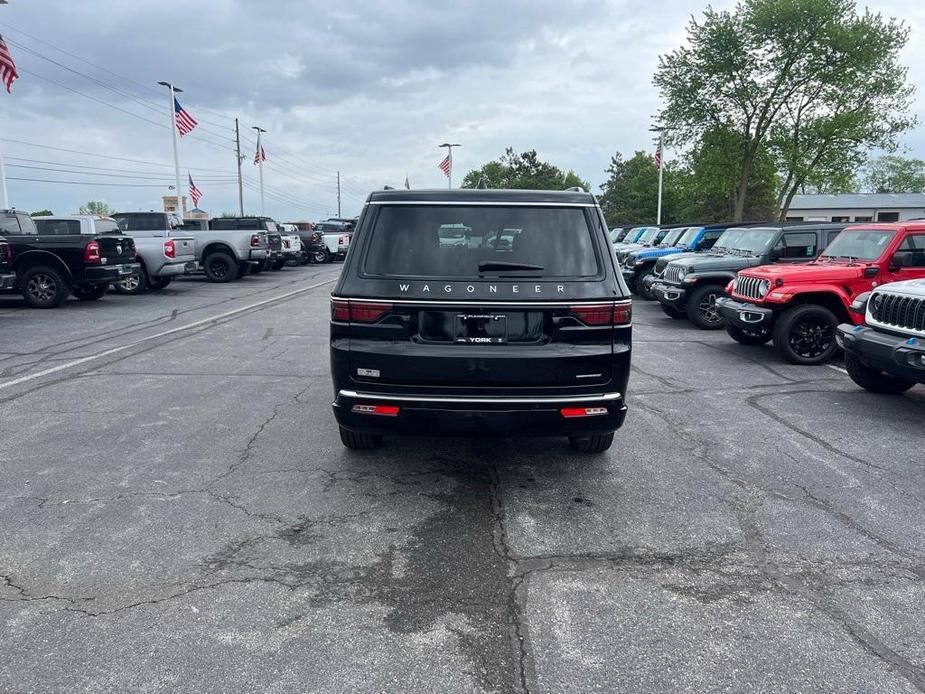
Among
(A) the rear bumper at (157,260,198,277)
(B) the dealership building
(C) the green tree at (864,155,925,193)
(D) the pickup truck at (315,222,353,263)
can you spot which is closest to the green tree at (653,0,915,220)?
(D) the pickup truck at (315,222,353,263)

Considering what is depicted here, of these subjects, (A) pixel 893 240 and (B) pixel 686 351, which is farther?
(B) pixel 686 351

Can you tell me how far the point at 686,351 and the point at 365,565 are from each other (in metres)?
7.66

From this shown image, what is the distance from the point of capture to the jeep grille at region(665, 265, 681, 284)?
12.6 meters

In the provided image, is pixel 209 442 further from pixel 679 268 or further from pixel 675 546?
pixel 679 268

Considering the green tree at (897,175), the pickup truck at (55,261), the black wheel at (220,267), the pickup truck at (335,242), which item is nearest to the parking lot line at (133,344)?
the pickup truck at (55,261)

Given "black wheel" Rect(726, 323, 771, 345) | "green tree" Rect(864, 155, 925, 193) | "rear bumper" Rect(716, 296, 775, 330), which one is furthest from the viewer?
"green tree" Rect(864, 155, 925, 193)

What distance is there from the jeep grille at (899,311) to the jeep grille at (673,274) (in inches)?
222

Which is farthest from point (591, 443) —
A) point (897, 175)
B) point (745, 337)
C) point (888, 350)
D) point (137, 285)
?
point (897, 175)

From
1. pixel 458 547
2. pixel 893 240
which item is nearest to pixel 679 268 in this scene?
pixel 893 240

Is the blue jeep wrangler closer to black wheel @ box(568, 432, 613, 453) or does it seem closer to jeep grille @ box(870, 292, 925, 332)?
jeep grille @ box(870, 292, 925, 332)

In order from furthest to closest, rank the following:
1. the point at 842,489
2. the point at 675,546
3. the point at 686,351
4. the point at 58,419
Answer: the point at 686,351
the point at 58,419
the point at 842,489
the point at 675,546

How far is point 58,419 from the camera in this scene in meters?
6.24

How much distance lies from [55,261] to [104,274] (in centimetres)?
92

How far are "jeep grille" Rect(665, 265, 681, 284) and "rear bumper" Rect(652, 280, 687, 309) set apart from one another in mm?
104
